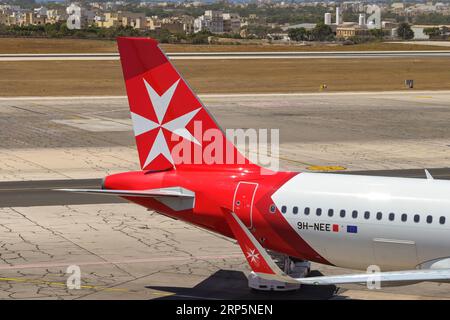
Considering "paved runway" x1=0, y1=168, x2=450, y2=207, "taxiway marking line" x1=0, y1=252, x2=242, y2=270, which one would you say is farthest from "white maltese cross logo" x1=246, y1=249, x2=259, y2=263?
"paved runway" x1=0, y1=168, x2=450, y2=207

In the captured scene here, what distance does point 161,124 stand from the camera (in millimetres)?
29172

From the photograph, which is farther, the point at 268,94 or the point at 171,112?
the point at 268,94

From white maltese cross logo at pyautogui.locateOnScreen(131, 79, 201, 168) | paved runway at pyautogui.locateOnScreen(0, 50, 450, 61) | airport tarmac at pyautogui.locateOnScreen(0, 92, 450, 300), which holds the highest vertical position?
white maltese cross logo at pyautogui.locateOnScreen(131, 79, 201, 168)

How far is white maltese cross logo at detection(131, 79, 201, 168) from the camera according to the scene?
1141 inches

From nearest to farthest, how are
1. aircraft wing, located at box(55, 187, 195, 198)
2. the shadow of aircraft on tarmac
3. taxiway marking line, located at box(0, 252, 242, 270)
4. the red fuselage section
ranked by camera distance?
the red fuselage section → aircraft wing, located at box(55, 187, 195, 198) → the shadow of aircraft on tarmac → taxiway marking line, located at box(0, 252, 242, 270)

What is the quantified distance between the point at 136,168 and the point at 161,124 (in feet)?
81.7

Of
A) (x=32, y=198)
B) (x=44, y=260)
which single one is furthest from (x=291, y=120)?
(x=44, y=260)

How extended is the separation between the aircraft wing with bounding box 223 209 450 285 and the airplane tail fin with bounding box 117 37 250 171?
490cm

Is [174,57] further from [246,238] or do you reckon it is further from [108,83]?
[246,238]

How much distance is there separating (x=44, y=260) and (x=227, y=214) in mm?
10355

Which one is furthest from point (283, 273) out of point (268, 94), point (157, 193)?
point (268, 94)

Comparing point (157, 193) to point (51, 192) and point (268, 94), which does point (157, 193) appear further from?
point (268, 94)

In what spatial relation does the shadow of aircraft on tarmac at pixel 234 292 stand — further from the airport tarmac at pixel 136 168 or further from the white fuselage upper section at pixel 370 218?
the white fuselage upper section at pixel 370 218

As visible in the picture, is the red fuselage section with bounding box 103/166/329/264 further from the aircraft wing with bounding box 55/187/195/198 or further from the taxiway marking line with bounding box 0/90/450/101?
the taxiway marking line with bounding box 0/90/450/101
